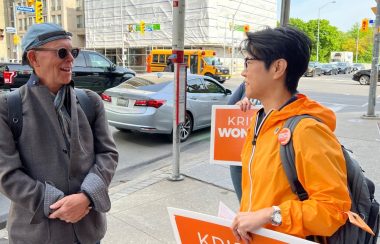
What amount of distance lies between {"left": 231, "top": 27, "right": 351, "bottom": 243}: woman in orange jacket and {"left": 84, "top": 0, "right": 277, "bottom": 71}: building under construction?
36.6m

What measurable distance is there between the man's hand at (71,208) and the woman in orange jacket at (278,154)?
79 cm

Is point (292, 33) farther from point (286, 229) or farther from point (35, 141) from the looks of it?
point (35, 141)

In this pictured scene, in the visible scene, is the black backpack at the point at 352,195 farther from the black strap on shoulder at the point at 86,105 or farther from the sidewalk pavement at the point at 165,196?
the sidewalk pavement at the point at 165,196

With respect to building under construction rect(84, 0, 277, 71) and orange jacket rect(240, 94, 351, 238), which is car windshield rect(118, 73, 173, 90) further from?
building under construction rect(84, 0, 277, 71)

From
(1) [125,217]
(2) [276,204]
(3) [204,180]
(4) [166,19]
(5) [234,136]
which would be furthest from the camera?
(4) [166,19]

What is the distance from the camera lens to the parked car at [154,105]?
765cm

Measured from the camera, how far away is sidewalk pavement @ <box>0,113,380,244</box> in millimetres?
3666

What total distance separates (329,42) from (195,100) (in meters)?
77.4

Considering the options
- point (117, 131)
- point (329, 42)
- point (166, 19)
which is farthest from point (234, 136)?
point (329, 42)

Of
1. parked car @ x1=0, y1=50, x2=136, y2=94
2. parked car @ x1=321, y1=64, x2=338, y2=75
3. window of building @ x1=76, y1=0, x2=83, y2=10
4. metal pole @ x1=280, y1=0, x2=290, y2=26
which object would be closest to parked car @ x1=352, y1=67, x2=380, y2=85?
parked car @ x1=321, y1=64, x2=338, y2=75

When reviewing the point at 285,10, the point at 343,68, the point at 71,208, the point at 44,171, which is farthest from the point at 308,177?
the point at 343,68

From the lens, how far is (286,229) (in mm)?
1426

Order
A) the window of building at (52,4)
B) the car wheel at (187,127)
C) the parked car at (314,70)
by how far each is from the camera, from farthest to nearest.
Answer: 1. the window of building at (52,4)
2. the parked car at (314,70)
3. the car wheel at (187,127)

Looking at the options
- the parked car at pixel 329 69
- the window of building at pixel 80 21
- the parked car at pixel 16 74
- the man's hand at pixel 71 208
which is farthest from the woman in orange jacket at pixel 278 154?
the window of building at pixel 80 21
